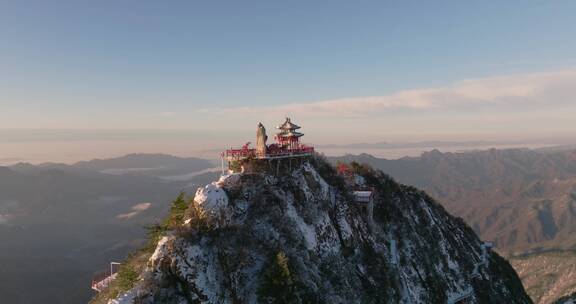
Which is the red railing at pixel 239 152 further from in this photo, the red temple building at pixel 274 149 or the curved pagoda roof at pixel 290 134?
the curved pagoda roof at pixel 290 134

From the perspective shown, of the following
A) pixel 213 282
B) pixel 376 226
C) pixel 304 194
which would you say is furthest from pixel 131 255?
pixel 376 226

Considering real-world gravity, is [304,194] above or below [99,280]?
above

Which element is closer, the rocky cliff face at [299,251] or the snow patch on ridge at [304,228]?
the rocky cliff face at [299,251]

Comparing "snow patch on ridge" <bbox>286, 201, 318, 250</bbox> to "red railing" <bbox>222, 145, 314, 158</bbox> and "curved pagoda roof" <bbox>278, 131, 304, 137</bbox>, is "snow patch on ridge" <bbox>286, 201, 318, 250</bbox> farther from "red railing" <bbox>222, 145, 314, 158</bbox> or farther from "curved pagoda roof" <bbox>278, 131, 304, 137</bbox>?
"curved pagoda roof" <bbox>278, 131, 304, 137</bbox>

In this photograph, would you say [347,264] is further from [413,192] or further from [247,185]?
[413,192]

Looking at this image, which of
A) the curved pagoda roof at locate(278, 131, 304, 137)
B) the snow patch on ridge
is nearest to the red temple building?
the curved pagoda roof at locate(278, 131, 304, 137)

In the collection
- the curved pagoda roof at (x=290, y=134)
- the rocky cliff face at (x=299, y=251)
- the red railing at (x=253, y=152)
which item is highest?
the curved pagoda roof at (x=290, y=134)

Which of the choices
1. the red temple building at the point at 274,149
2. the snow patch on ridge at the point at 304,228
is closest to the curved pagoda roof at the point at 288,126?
the red temple building at the point at 274,149
